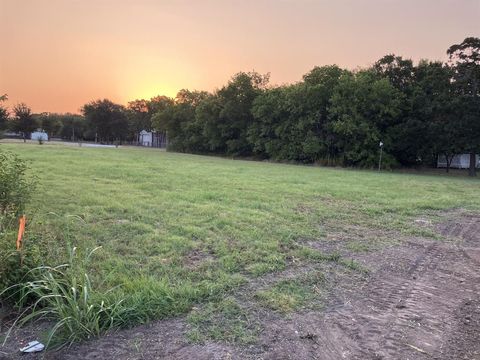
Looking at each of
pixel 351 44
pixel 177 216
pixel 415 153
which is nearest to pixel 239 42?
pixel 351 44

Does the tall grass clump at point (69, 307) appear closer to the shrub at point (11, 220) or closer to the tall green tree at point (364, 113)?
the shrub at point (11, 220)

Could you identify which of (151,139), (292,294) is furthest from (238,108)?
(151,139)

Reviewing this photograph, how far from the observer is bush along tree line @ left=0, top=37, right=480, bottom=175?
26641 mm

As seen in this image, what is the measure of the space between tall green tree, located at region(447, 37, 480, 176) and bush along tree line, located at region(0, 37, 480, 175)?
57 mm

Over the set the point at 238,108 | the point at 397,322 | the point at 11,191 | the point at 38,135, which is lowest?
the point at 397,322

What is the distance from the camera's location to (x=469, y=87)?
26.5 meters

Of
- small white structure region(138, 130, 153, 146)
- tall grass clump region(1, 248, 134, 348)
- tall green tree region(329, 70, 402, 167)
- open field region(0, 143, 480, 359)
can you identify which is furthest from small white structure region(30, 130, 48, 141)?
tall grass clump region(1, 248, 134, 348)

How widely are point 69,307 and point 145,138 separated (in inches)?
3157

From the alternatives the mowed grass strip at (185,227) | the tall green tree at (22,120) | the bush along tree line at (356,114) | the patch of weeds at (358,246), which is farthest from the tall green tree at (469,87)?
the tall green tree at (22,120)

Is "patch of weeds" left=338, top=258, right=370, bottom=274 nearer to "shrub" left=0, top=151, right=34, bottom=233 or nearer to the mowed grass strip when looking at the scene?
the mowed grass strip

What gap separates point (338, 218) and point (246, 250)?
302 cm

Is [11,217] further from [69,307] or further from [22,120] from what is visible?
[22,120]

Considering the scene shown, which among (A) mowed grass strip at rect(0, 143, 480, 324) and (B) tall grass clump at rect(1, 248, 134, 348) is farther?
(A) mowed grass strip at rect(0, 143, 480, 324)

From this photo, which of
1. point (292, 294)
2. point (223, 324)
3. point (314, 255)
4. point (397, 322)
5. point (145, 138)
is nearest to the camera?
point (223, 324)
